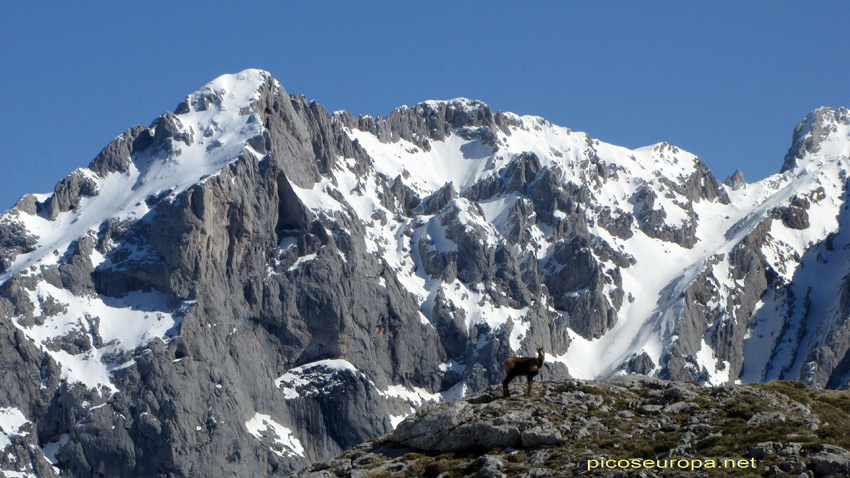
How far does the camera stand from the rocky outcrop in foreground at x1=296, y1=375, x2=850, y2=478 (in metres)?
50.1

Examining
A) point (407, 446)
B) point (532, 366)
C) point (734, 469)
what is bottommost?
point (734, 469)

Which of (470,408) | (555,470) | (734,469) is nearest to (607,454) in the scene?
(555,470)

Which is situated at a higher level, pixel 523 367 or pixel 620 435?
pixel 523 367

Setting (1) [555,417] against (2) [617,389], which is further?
(2) [617,389]

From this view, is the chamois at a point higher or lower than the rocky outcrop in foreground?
higher

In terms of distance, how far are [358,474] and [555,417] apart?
9.92 m

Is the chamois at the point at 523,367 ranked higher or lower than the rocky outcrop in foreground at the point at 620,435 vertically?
higher

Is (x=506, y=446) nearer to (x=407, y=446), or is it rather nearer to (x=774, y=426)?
(x=407, y=446)

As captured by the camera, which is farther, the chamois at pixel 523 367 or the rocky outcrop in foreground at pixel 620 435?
the chamois at pixel 523 367

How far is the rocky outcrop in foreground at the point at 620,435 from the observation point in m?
50.1

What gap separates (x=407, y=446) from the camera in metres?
59.9

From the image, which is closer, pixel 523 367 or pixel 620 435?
pixel 620 435

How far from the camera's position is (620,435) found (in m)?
54.9

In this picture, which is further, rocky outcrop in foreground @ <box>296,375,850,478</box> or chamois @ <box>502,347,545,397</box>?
chamois @ <box>502,347,545,397</box>
